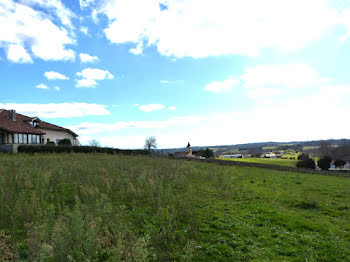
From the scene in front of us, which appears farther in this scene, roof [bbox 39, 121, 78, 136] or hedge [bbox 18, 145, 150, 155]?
roof [bbox 39, 121, 78, 136]

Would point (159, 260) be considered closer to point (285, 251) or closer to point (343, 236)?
point (285, 251)

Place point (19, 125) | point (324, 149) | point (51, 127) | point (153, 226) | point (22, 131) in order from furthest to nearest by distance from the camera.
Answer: point (324, 149) < point (51, 127) < point (19, 125) < point (22, 131) < point (153, 226)

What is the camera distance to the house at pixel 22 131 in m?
30.0

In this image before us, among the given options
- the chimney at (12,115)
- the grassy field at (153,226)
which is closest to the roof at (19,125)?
the chimney at (12,115)

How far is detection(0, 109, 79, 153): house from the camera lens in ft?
98.3

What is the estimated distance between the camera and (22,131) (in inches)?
1260

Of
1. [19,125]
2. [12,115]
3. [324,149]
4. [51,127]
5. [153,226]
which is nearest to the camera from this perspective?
[153,226]

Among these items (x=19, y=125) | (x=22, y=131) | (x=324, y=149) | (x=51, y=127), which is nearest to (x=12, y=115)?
(x=19, y=125)

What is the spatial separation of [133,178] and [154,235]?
588 centimetres

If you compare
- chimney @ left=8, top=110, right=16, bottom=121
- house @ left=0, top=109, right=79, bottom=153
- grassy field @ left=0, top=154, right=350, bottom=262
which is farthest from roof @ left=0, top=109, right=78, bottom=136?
grassy field @ left=0, top=154, right=350, bottom=262

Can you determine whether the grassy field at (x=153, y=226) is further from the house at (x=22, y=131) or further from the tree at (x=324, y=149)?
the tree at (x=324, y=149)

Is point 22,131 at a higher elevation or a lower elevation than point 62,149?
higher

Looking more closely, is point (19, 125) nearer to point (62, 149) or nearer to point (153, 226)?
point (62, 149)

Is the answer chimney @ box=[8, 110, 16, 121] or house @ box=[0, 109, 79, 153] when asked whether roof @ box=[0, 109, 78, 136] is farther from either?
chimney @ box=[8, 110, 16, 121]
